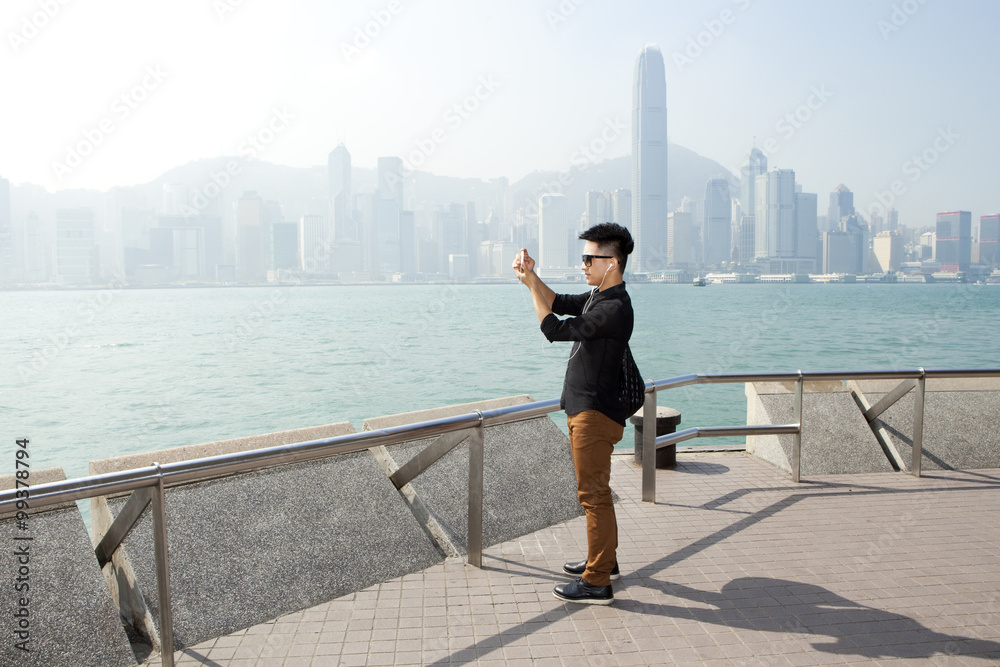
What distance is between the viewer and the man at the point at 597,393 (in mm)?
3479

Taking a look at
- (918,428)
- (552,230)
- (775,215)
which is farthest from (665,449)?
(775,215)

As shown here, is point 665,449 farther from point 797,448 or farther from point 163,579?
point 163,579

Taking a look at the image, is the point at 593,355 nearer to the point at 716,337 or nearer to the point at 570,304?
the point at 570,304

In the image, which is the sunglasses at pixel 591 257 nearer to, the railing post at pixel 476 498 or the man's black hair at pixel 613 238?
the man's black hair at pixel 613 238

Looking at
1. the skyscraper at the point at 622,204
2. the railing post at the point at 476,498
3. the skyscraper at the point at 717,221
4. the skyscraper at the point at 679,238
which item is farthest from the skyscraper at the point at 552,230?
the railing post at the point at 476,498

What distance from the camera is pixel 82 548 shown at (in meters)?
3.05

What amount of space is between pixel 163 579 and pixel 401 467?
5.06 feet

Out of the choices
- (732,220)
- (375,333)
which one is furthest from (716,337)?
(732,220)

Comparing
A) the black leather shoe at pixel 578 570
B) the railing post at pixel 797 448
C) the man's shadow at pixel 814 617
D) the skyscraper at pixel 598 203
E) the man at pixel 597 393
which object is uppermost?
the skyscraper at pixel 598 203

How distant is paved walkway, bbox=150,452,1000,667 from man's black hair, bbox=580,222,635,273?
175 centimetres

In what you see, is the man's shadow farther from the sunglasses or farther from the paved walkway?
the sunglasses

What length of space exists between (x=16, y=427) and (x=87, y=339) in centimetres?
3662

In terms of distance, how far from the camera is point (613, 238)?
356cm

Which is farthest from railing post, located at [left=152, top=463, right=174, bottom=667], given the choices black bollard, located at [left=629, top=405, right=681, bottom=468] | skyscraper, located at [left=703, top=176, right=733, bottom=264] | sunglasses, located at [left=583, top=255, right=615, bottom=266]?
skyscraper, located at [left=703, top=176, right=733, bottom=264]
